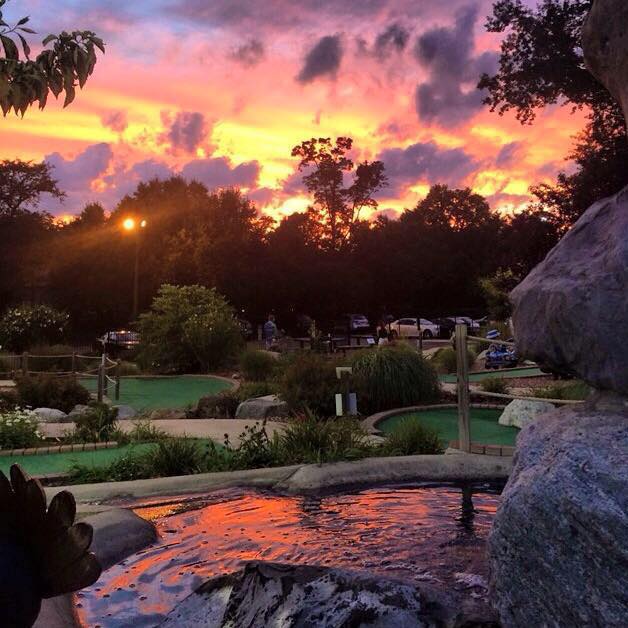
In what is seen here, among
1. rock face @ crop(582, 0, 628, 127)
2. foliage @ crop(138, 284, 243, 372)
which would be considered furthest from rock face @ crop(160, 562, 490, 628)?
foliage @ crop(138, 284, 243, 372)

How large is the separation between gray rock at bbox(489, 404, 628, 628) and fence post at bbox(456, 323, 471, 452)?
3.94 metres

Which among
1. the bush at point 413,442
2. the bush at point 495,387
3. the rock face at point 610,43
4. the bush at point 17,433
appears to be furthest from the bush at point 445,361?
the rock face at point 610,43

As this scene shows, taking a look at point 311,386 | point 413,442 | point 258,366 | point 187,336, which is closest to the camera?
point 413,442

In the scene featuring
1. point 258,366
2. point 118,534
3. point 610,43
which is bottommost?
point 118,534

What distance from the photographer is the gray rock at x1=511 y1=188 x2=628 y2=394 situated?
8.43 ft

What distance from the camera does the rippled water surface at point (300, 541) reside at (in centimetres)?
350

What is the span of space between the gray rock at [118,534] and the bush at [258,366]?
34.3 feet

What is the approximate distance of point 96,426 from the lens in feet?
25.9

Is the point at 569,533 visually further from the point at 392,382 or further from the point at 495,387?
the point at 495,387

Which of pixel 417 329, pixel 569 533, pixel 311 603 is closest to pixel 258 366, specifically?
pixel 311 603

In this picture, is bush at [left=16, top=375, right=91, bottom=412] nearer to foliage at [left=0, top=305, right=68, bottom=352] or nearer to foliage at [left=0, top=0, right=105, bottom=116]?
foliage at [left=0, top=0, right=105, bottom=116]

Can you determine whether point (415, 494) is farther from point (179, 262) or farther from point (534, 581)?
point (179, 262)

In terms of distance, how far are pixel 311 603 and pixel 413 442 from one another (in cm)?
397

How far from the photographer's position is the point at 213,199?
38.8 m
